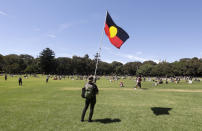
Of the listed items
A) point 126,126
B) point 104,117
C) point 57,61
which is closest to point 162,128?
point 126,126

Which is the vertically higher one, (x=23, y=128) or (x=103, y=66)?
(x=103, y=66)

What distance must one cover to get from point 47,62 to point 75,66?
72.7ft

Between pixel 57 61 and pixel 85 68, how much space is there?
2483 cm

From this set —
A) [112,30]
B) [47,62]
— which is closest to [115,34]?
[112,30]

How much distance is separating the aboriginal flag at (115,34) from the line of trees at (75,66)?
8823 centimetres

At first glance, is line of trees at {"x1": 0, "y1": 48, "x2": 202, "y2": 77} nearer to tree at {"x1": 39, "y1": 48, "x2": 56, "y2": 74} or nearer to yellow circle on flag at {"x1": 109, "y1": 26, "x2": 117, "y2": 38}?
tree at {"x1": 39, "y1": 48, "x2": 56, "y2": 74}

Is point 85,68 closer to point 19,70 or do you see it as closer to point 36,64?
point 36,64

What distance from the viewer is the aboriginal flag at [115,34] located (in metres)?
9.34

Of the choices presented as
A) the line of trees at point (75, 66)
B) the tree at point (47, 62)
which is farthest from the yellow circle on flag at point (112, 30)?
the tree at point (47, 62)

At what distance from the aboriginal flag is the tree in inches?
4212

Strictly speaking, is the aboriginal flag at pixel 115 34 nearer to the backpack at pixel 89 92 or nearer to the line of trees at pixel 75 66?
the backpack at pixel 89 92

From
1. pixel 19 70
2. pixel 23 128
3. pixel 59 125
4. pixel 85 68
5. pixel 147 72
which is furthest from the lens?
pixel 85 68

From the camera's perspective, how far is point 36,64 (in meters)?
109

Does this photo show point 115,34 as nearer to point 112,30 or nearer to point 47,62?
point 112,30
